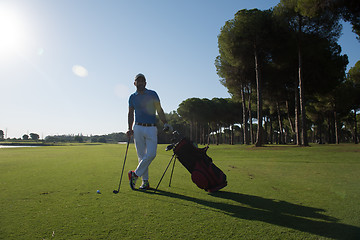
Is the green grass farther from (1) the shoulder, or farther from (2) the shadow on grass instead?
(1) the shoulder

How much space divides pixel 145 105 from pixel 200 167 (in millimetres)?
1922

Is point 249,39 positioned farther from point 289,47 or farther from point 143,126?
point 143,126

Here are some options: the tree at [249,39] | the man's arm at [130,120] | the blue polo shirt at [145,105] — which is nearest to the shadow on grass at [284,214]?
the blue polo shirt at [145,105]

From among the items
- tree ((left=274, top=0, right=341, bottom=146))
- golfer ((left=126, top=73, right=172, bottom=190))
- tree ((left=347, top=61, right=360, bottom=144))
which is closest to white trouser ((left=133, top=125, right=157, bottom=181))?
golfer ((left=126, top=73, right=172, bottom=190))

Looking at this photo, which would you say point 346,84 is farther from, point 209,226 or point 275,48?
point 209,226

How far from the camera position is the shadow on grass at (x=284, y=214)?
8.82 ft

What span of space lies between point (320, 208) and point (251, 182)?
95.2 inches

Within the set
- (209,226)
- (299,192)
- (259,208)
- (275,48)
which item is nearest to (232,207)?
(259,208)

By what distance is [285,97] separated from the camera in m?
39.2

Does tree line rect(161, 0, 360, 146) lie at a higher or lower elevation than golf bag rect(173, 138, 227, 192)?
higher

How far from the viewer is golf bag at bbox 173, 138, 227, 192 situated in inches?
184

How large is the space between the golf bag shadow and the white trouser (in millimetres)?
644

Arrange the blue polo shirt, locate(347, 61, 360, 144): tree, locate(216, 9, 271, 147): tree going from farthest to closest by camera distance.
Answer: locate(347, 61, 360, 144): tree → locate(216, 9, 271, 147): tree → the blue polo shirt

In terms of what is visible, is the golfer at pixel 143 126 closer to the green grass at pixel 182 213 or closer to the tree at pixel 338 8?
the green grass at pixel 182 213
